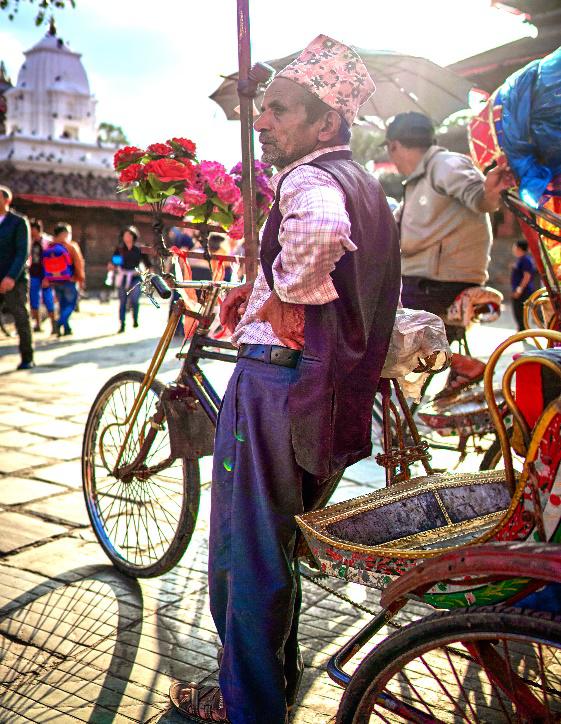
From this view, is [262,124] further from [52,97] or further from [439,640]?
[52,97]

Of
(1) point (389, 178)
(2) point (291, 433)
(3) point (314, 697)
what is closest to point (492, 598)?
(2) point (291, 433)

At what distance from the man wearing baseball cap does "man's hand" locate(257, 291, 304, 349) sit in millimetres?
2245

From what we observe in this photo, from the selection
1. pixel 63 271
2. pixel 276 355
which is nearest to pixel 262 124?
pixel 276 355

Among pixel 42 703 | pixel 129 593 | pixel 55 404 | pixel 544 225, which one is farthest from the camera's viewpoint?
pixel 55 404

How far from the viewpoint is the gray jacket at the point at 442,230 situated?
13.5ft

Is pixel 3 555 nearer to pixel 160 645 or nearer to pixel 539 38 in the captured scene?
pixel 160 645

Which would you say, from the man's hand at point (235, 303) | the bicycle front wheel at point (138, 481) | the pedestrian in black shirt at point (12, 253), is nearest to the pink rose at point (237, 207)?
the bicycle front wheel at point (138, 481)

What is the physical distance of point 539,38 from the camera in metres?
11.6

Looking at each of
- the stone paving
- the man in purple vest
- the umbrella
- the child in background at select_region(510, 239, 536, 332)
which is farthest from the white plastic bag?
the child in background at select_region(510, 239, 536, 332)

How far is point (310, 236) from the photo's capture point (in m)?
1.84

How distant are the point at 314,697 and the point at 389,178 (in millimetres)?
29092

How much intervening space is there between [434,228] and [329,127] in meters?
2.16

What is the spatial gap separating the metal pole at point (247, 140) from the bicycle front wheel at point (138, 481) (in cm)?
83

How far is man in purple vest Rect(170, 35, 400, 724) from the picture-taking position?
1964mm
